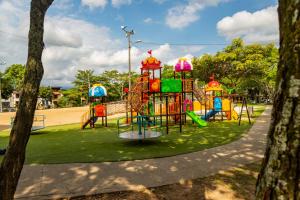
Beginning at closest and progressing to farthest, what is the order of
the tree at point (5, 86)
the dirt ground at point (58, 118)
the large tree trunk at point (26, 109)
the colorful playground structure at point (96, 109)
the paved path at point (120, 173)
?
the large tree trunk at point (26, 109) → the paved path at point (120, 173) → the colorful playground structure at point (96, 109) → the dirt ground at point (58, 118) → the tree at point (5, 86)

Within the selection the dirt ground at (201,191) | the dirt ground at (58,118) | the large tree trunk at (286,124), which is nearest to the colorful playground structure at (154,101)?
the dirt ground at (201,191)

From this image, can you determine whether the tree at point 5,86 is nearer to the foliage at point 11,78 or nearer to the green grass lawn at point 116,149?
the foliage at point 11,78

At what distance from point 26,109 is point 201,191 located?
3.79 meters

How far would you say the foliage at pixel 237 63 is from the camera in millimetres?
35844

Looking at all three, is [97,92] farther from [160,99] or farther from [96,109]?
[160,99]

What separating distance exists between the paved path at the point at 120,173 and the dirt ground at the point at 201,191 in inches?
10.4

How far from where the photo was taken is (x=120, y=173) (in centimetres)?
659

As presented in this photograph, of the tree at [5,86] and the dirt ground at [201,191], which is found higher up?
the tree at [5,86]

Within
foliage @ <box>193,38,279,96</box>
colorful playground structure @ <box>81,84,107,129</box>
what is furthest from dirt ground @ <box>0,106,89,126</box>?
foliage @ <box>193,38,279,96</box>

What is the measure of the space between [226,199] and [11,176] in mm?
3772

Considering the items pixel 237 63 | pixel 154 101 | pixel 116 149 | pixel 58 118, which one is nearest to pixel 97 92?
pixel 154 101

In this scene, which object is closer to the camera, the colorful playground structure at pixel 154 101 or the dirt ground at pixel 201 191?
the dirt ground at pixel 201 191

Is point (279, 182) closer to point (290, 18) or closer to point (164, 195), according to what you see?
point (290, 18)

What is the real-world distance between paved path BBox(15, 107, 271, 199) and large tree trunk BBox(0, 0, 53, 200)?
2.27 m
